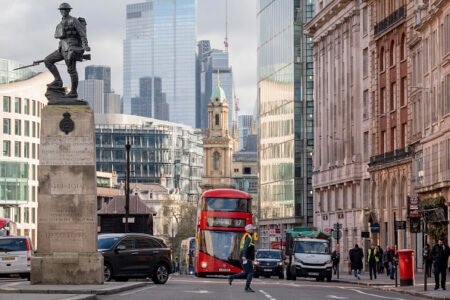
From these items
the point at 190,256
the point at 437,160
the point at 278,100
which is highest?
the point at 278,100

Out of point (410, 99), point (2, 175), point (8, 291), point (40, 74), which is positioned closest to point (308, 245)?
point (410, 99)

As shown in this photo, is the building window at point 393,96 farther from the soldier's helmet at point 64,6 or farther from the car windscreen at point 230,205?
the soldier's helmet at point 64,6

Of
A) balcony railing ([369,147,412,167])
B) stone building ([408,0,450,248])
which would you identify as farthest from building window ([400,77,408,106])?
balcony railing ([369,147,412,167])

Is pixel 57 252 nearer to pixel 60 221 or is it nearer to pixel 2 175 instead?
pixel 60 221

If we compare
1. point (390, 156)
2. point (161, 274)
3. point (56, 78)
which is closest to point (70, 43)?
point (56, 78)

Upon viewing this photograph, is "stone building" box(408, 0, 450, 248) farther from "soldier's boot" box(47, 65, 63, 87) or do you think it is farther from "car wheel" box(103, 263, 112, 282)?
"soldier's boot" box(47, 65, 63, 87)

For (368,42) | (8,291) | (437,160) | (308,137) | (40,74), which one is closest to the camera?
(8,291)

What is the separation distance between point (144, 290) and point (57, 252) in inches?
123

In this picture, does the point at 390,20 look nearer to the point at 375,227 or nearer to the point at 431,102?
the point at 375,227

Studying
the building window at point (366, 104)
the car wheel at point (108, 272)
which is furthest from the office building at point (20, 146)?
the car wheel at point (108, 272)

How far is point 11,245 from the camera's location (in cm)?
4497

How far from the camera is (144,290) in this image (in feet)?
110

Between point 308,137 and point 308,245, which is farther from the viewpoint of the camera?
point 308,137

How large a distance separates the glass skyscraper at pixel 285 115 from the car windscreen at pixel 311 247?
184 ft
